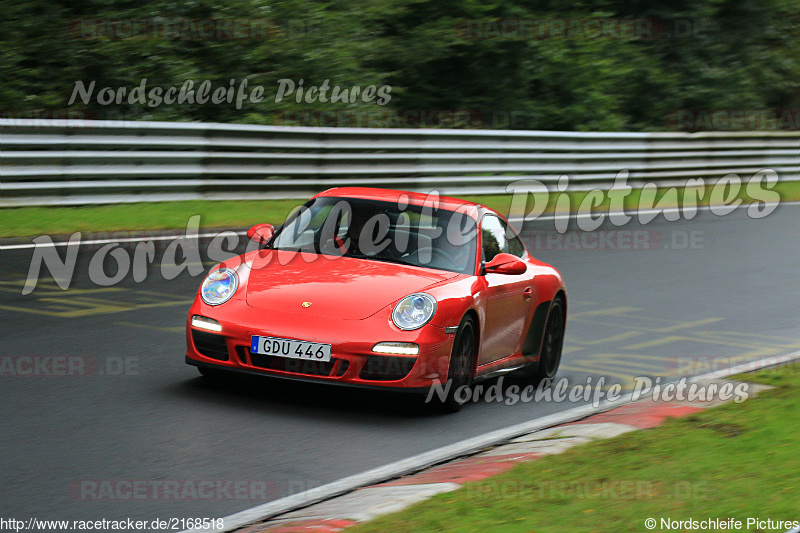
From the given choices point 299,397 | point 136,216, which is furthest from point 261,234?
point 136,216

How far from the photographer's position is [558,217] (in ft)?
67.3

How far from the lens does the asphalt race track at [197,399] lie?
5758mm

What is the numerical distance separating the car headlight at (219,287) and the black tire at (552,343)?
8.54 feet

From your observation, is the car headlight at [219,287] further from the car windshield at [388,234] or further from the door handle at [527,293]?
the door handle at [527,293]

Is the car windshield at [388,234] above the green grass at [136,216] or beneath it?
above

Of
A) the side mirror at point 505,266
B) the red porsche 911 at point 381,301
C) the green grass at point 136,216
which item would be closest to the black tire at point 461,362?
the red porsche 911 at point 381,301

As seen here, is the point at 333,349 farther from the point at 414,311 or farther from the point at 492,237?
the point at 492,237

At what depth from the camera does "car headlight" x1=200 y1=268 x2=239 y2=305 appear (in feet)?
24.9

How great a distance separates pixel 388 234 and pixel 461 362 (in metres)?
1.15

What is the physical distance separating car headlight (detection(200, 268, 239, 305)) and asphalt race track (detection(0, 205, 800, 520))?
0.59m

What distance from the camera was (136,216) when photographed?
1542 cm

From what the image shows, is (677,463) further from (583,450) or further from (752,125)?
(752,125)

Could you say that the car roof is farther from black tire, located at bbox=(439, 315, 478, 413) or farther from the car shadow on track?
the car shadow on track

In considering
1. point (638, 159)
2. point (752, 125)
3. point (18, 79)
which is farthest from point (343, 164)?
point (752, 125)
